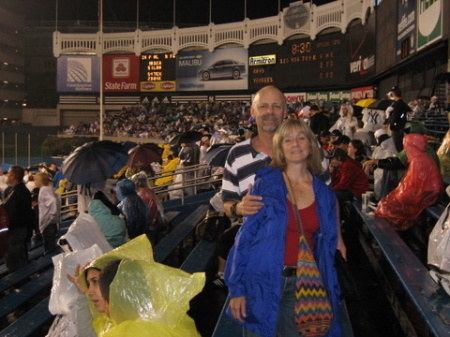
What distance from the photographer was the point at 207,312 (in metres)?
5.32

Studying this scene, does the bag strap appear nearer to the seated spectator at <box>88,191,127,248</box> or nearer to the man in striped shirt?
the man in striped shirt

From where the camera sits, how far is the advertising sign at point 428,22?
592 inches

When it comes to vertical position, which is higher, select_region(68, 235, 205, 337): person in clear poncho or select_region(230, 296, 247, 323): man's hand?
select_region(68, 235, 205, 337): person in clear poncho

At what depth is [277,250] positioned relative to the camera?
2.71 m

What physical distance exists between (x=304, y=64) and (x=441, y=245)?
35285 mm

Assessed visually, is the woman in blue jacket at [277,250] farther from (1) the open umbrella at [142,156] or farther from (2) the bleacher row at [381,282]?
(1) the open umbrella at [142,156]

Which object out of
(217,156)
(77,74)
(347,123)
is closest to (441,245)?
(217,156)

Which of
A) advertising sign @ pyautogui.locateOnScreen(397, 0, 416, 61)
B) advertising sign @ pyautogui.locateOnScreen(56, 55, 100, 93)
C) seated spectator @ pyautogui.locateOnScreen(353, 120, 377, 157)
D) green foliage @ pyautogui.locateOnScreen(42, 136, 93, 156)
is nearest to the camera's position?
seated spectator @ pyautogui.locateOnScreen(353, 120, 377, 157)

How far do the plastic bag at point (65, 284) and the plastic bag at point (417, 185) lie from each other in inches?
144

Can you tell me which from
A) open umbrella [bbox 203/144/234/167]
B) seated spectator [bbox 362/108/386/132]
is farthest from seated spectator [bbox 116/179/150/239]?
seated spectator [bbox 362/108/386/132]

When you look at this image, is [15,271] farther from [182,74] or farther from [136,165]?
[182,74]

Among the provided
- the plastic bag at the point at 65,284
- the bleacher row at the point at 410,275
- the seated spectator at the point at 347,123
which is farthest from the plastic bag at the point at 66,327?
the seated spectator at the point at 347,123

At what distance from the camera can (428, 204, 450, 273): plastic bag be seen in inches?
133

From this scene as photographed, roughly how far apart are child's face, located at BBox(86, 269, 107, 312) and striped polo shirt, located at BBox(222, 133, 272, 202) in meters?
1.02
